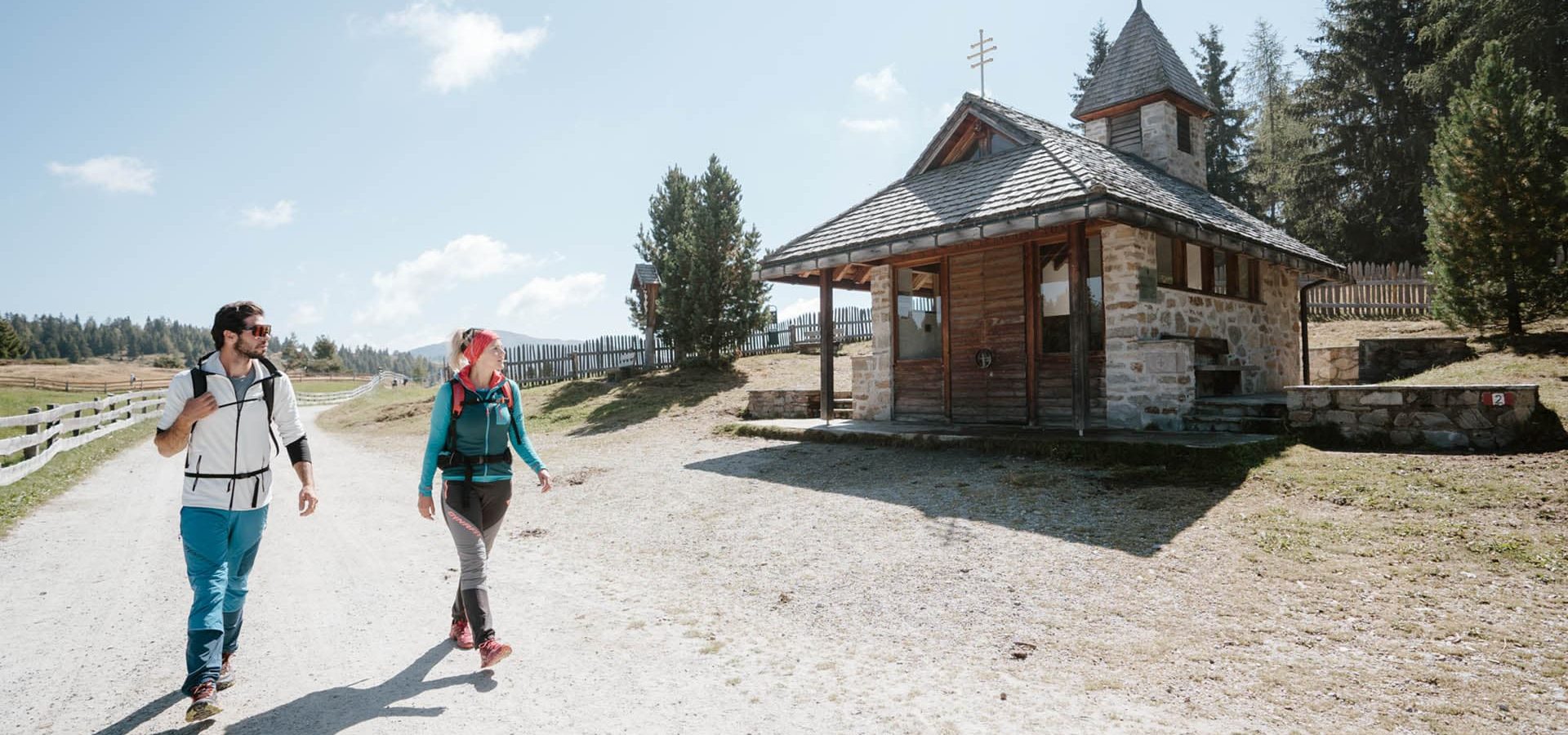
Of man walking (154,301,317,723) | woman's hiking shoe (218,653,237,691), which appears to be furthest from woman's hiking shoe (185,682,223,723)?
woman's hiking shoe (218,653,237,691)

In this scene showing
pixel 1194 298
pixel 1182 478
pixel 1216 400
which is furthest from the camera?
pixel 1194 298

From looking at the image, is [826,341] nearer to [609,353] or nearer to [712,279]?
[712,279]

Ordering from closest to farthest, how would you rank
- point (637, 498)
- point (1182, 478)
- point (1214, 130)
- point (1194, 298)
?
point (1182, 478) → point (637, 498) → point (1194, 298) → point (1214, 130)

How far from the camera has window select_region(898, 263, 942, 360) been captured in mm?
12047

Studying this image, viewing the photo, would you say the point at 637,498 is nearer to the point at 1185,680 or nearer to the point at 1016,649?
the point at 1016,649

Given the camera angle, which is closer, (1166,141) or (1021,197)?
(1021,197)

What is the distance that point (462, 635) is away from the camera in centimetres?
391

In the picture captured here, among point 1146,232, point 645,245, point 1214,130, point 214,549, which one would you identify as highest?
point 1214,130

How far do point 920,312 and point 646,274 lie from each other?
13570 millimetres

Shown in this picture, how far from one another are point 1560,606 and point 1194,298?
7.63 meters

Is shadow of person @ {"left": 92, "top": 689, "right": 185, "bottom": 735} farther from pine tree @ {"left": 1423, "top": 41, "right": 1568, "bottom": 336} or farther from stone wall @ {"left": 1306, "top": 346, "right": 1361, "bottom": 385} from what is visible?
pine tree @ {"left": 1423, "top": 41, "right": 1568, "bottom": 336}

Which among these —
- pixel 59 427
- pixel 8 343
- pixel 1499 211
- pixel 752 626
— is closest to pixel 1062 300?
pixel 752 626

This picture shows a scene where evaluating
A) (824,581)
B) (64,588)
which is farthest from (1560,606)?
(64,588)

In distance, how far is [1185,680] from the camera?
3.32m
